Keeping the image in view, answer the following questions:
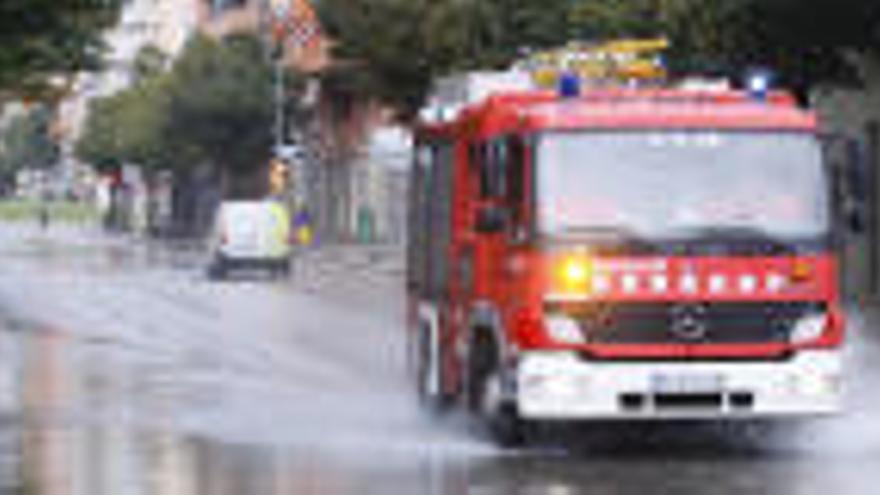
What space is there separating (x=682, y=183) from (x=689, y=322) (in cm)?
89

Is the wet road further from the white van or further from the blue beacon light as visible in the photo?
the white van

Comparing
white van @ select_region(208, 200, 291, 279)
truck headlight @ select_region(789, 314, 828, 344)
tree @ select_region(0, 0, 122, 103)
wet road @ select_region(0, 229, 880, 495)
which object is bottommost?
white van @ select_region(208, 200, 291, 279)

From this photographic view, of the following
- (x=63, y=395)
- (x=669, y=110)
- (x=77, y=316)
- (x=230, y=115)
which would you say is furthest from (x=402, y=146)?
(x=669, y=110)

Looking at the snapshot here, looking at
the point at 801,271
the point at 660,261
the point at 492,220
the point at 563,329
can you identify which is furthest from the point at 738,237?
the point at 492,220

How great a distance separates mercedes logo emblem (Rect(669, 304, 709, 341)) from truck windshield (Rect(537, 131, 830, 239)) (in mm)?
458

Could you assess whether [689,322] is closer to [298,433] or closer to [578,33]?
[298,433]

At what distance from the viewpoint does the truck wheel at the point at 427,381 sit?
19.4 meters

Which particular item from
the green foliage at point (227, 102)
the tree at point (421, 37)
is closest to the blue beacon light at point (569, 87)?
the tree at point (421, 37)

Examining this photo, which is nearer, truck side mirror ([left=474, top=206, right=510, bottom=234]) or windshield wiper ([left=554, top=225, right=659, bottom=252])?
windshield wiper ([left=554, top=225, right=659, bottom=252])

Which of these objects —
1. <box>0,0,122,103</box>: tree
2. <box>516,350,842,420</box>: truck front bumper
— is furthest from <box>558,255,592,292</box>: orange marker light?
<box>0,0,122,103</box>: tree

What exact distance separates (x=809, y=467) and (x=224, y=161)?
87382 mm

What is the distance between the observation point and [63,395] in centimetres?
2289

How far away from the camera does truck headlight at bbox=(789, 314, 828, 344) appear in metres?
16.5

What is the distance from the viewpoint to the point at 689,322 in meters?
16.3
